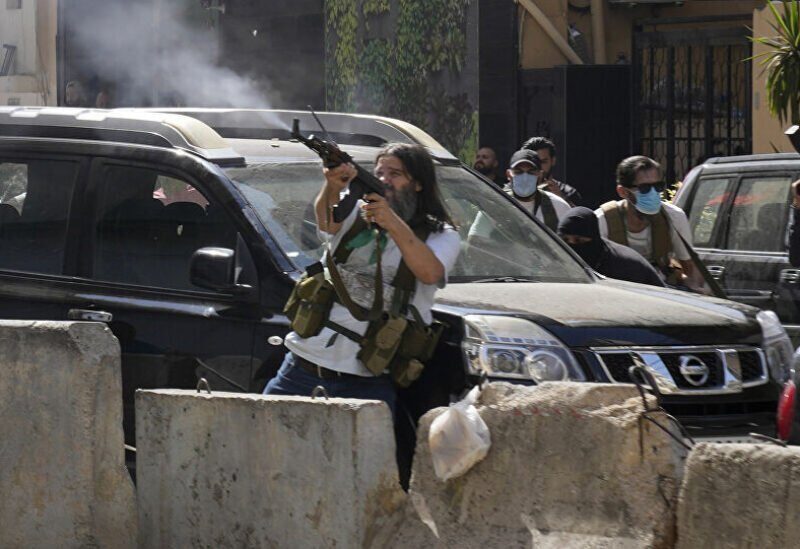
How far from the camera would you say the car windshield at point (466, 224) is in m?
6.50

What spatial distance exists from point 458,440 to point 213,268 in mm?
1713

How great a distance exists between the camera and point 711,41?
1656 centimetres

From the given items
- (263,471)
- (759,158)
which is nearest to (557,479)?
(263,471)

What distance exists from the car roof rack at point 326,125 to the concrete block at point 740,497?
3.25 m

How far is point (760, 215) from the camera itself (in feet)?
32.0

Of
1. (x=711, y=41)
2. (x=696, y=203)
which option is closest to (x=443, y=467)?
(x=696, y=203)

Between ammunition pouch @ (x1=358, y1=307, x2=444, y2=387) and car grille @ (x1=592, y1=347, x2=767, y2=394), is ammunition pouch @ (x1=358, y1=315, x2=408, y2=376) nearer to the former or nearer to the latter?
ammunition pouch @ (x1=358, y1=307, x2=444, y2=387)

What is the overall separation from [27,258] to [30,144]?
1.61 ft

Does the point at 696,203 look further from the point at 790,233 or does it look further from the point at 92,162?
the point at 92,162

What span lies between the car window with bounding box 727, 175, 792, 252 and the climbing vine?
8.89 m

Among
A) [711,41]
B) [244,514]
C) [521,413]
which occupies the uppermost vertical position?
[711,41]

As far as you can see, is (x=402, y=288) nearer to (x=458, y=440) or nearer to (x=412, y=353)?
(x=412, y=353)

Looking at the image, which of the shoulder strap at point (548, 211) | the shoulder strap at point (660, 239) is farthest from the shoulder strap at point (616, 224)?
the shoulder strap at point (548, 211)

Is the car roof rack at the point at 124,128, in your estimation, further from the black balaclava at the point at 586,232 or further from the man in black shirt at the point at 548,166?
the man in black shirt at the point at 548,166
